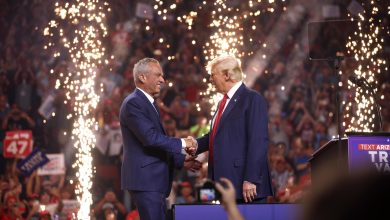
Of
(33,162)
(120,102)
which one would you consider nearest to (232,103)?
(33,162)

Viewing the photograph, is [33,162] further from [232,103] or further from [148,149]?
[232,103]

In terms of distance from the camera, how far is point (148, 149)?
5.00 meters

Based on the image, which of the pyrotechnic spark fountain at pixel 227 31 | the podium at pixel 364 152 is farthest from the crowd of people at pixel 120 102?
the podium at pixel 364 152

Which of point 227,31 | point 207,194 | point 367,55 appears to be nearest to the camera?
point 207,194

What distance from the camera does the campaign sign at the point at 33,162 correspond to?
10039 millimetres

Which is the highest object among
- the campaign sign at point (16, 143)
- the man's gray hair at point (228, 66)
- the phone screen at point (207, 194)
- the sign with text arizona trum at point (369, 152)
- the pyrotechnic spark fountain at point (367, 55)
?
the pyrotechnic spark fountain at point (367, 55)

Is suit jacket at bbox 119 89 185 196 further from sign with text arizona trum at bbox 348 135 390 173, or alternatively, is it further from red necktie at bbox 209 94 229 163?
sign with text arizona trum at bbox 348 135 390 173

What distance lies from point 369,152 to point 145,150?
4.79 feet

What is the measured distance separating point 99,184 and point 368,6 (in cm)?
417

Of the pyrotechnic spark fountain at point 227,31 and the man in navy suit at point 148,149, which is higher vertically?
the pyrotechnic spark fountain at point 227,31

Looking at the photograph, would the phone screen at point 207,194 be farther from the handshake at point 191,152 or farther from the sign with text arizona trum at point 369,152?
the handshake at point 191,152

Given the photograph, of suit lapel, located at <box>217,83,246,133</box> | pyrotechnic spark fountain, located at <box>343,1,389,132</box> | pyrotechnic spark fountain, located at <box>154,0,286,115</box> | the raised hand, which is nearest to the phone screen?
suit lapel, located at <box>217,83,246,133</box>

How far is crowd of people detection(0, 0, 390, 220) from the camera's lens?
9.65 m

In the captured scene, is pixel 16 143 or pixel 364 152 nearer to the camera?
pixel 364 152
